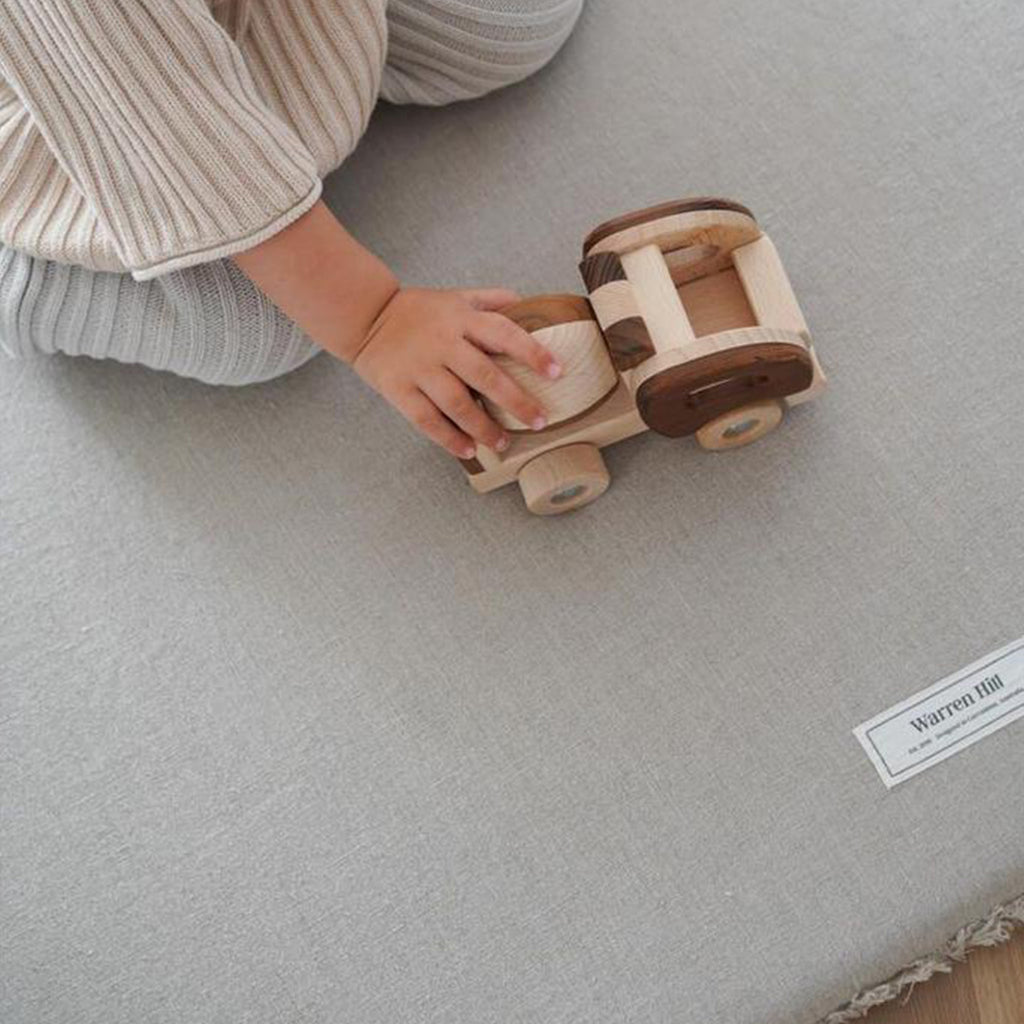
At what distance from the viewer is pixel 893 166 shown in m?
0.72

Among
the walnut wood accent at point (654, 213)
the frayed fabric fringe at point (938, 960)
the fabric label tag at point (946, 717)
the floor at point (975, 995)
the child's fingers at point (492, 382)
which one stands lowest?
the floor at point (975, 995)

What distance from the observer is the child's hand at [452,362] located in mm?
582

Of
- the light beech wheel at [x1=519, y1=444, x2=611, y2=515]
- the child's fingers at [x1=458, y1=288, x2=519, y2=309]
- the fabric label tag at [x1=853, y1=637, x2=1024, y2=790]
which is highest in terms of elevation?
the child's fingers at [x1=458, y1=288, x2=519, y2=309]

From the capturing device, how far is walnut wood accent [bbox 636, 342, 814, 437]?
564 mm

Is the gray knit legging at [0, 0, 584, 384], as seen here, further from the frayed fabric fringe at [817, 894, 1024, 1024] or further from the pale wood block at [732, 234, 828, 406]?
the frayed fabric fringe at [817, 894, 1024, 1024]

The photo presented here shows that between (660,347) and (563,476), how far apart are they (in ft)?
0.35

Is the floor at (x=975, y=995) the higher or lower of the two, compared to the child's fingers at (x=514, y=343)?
lower

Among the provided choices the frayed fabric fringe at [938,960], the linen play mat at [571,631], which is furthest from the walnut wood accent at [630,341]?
the frayed fabric fringe at [938,960]

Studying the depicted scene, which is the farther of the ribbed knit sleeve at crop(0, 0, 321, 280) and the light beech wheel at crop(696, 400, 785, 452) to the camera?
the light beech wheel at crop(696, 400, 785, 452)

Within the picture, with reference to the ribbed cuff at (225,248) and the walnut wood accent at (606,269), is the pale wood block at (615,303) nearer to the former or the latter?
the walnut wood accent at (606,269)

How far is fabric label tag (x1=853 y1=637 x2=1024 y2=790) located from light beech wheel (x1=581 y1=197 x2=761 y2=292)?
11.1 inches

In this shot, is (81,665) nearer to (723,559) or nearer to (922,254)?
(723,559)

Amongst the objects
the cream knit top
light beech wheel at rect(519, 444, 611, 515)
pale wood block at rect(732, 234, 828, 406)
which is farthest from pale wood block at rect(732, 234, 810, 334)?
the cream knit top

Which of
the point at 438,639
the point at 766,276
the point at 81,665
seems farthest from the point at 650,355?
the point at 81,665
